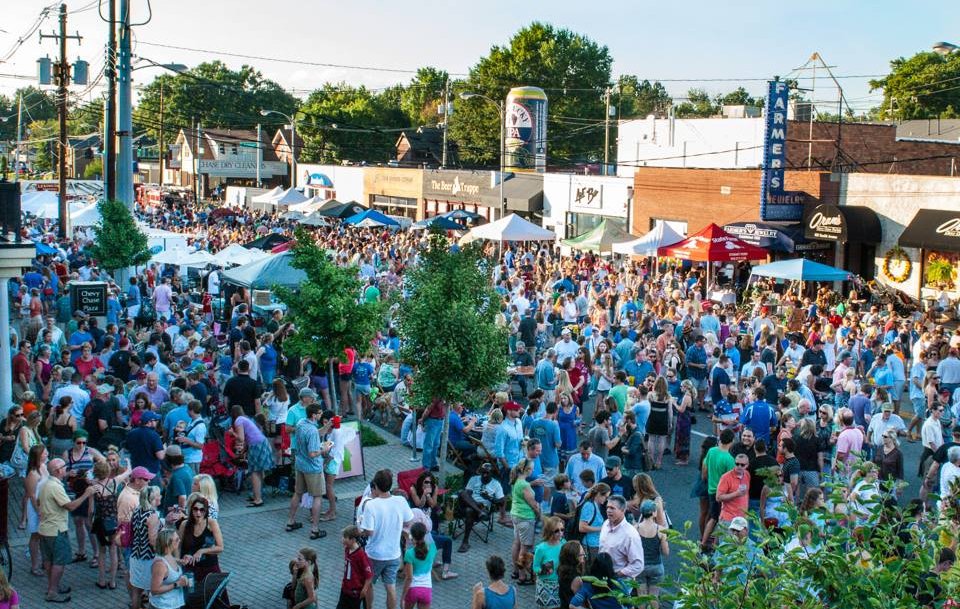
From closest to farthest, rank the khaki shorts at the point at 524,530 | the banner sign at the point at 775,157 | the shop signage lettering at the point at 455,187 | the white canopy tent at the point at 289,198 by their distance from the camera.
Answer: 1. the khaki shorts at the point at 524,530
2. the banner sign at the point at 775,157
3. the white canopy tent at the point at 289,198
4. the shop signage lettering at the point at 455,187

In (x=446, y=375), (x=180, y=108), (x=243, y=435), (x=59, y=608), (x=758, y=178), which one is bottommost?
(x=59, y=608)

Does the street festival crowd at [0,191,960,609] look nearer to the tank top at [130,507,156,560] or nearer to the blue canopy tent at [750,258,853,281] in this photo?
the tank top at [130,507,156,560]

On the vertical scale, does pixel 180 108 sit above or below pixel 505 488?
above

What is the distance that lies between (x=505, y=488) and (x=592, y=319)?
9125 mm

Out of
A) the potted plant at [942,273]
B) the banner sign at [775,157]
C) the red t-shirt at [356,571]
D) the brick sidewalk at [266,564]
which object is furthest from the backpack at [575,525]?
the banner sign at [775,157]

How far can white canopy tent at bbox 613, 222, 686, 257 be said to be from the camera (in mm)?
28531

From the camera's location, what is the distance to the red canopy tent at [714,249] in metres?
26.2

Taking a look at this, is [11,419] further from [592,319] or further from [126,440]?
[592,319]

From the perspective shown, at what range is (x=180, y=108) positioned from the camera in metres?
108

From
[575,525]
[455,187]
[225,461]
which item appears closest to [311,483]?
[225,461]

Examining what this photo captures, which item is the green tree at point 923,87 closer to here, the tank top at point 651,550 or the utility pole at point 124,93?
the utility pole at point 124,93

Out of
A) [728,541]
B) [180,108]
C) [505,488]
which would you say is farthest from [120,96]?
[180,108]

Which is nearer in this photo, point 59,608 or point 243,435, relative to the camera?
point 59,608

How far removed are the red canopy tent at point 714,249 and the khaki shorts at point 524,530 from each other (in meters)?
17.0
